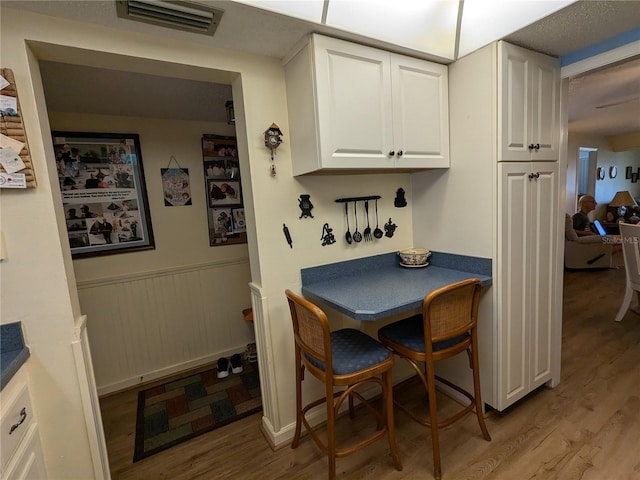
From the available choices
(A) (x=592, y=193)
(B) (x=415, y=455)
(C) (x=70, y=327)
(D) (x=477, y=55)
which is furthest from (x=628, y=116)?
(C) (x=70, y=327)

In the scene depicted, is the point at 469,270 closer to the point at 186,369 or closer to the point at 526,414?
the point at 526,414

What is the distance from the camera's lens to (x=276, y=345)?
1815mm

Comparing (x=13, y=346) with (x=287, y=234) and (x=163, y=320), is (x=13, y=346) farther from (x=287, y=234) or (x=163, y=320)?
(x=163, y=320)

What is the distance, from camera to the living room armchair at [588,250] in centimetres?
479

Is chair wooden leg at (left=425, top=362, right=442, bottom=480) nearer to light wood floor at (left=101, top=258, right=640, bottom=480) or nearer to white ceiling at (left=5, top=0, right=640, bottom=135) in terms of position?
light wood floor at (left=101, top=258, right=640, bottom=480)

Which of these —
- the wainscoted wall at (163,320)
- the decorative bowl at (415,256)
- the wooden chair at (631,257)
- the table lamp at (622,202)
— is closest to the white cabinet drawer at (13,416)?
the wainscoted wall at (163,320)

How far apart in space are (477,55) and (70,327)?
7.59 feet

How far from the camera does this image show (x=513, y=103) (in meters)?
1.69

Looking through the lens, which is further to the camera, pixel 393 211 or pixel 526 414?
pixel 393 211

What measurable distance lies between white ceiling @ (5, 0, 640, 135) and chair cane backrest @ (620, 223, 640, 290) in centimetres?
139

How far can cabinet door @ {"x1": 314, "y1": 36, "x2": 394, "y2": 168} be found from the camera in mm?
1478

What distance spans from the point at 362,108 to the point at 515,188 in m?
0.95

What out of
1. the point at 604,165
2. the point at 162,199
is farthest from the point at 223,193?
the point at 604,165

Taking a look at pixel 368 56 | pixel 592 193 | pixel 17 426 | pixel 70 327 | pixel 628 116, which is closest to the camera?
pixel 17 426
